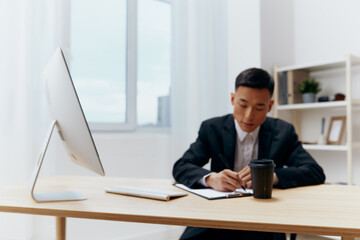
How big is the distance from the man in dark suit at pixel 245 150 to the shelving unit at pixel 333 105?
1282 millimetres

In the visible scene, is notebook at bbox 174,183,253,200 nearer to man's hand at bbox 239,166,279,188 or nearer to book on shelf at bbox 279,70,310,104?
man's hand at bbox 239,166,279,188

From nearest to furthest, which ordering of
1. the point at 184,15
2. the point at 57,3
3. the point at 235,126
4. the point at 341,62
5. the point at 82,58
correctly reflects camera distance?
the point at 235,126 < the point at 57,3 < the point at 82,58 < the point at 341,62 < the point at 184,15

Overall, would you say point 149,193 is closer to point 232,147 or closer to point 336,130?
point 232,147

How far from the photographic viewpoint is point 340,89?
2.97m

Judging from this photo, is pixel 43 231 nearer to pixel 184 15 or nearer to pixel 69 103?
pixel 69 103

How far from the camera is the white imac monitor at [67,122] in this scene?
89 centimetres

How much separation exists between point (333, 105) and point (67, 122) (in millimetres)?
2269

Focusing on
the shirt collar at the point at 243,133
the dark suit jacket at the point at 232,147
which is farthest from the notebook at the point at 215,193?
the shirt collar at the point at 243,133

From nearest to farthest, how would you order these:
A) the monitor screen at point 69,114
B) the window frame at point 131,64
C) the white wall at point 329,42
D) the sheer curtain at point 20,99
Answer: the monitor screen at point 69,114, the sheer curtain at point 20,99, the window frame at point 131,64, the white wall at point 329,42

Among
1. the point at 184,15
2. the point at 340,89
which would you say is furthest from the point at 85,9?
the point at 340,89

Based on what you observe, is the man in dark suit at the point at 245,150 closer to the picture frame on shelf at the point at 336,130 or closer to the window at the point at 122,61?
the window at the point at 122,61

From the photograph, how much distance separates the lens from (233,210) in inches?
34.2

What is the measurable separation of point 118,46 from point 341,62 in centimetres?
180

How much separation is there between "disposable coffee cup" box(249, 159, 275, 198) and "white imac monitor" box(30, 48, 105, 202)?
1.47 feet
